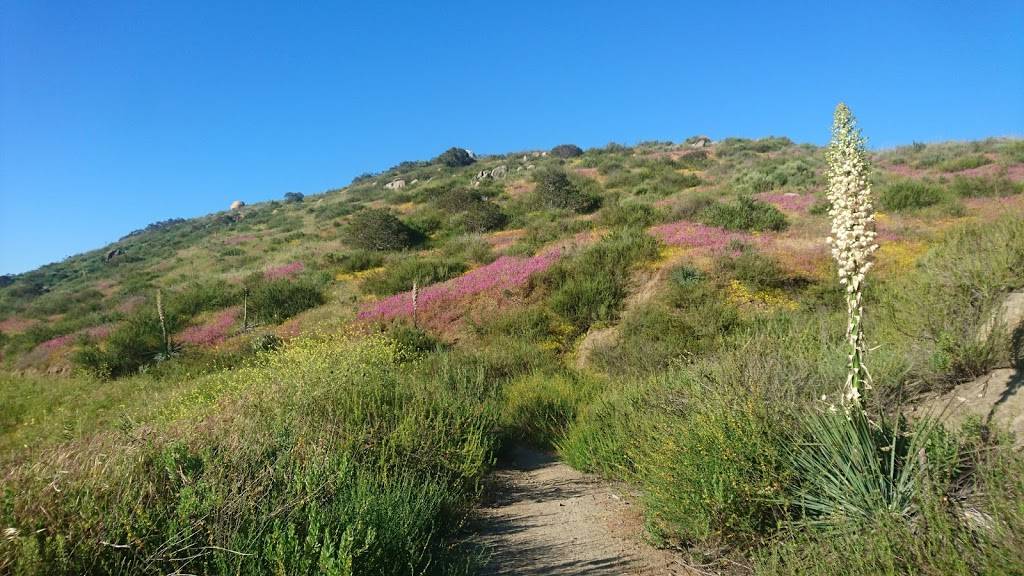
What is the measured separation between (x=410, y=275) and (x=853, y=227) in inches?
628

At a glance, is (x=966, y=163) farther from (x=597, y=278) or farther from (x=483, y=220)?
(x=483, y=220)

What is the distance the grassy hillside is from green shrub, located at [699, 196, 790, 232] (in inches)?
5.4

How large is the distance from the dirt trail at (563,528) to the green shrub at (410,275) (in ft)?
39.0

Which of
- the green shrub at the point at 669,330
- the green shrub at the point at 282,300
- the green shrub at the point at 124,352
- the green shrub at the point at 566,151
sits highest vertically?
the green shrub at the point at 566,151

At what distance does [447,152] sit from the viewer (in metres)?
61.3

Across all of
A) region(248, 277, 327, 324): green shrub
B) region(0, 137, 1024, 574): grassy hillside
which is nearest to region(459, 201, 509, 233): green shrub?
region(0, 137, 1024, 574): grassy hillside

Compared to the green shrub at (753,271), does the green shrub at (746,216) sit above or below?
above

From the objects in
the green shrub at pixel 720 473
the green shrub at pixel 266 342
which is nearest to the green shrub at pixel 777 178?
the green shrub at pixel 266 342

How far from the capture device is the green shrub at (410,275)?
17344 millimetres

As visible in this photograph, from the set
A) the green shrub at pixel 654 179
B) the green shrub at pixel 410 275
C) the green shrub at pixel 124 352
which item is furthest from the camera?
the green shrub at pixel 654 179

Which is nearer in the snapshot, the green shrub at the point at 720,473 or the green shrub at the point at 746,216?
the green shrub at the point at 720,473

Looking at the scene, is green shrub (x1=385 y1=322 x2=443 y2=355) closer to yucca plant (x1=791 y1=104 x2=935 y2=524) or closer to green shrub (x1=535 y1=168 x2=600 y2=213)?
yucca plant (x1=791 y1=104 x2=935 y2=524)

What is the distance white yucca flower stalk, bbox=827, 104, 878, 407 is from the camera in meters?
2.95

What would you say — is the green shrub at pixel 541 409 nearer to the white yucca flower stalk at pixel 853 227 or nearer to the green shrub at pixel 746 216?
the white yucca flower stalk at pixel 853 227
